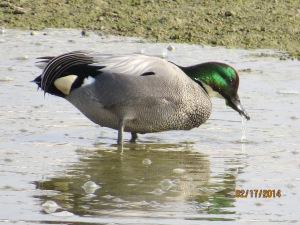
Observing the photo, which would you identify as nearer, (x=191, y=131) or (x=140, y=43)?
(x=191, y=131)

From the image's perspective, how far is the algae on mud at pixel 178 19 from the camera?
1102 centimetres

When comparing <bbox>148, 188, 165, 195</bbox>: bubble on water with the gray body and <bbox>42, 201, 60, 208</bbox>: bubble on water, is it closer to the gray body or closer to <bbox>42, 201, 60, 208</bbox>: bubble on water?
<bbox>42, 201, 60, 208</bbox>: bubble on water

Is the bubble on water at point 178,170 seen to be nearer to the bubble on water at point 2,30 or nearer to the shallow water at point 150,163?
the shallow water at point 150,163

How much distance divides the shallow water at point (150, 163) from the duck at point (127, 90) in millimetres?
287

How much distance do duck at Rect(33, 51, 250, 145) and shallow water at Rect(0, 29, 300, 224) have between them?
0.94ft

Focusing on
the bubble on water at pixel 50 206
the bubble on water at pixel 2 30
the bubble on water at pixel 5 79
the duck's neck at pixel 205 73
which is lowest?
the bubble on water at pixel 50 206

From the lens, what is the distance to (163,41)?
10891 mm

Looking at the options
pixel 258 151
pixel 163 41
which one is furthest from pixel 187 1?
pixel 258 151

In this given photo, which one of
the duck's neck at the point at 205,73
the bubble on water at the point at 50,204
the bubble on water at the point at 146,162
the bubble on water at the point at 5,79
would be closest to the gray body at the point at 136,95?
the duck's neck at the point at 205,73

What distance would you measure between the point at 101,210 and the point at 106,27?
7432 millimetres

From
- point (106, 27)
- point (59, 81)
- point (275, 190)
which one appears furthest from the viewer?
point (106, 27)

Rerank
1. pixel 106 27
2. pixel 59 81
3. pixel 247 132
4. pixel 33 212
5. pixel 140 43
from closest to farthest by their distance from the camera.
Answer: pixel 33 212, pixel 59 81, pixel 247 132, pixel 140 43, pixel 106 27

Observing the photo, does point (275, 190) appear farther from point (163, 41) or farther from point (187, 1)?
point (187, 1)

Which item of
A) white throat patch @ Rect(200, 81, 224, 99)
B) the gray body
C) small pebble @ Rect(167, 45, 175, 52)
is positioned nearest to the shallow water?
the gray body
